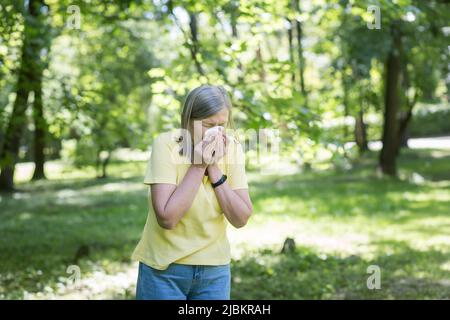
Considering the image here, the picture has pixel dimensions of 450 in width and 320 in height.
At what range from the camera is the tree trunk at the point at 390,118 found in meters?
22.8

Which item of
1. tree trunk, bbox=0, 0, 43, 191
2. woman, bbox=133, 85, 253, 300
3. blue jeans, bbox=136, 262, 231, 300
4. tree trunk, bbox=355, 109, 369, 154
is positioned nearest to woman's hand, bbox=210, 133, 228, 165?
woman, bbox=133, 85, 253, 300

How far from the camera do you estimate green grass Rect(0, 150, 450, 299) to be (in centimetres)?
798

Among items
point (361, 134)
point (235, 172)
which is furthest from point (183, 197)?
point (361, 134)

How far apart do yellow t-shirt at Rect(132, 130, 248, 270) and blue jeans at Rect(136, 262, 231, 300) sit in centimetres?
4

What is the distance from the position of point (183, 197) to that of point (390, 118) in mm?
20957

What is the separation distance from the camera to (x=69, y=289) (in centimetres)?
793

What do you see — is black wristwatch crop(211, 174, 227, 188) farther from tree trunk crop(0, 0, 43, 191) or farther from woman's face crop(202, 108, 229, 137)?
tree trunk crop(0, 0, 43, 191)

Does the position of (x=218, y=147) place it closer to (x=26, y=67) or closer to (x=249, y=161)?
(x=249, y=161)

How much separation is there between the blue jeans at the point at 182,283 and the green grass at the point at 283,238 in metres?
4.07

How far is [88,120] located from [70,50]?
65.7 feet

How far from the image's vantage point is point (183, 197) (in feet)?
10.8

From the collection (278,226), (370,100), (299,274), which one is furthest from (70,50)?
(299,274)

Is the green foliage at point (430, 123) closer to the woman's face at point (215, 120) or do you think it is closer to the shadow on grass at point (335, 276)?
the shadow on grass at point (335, 276)
